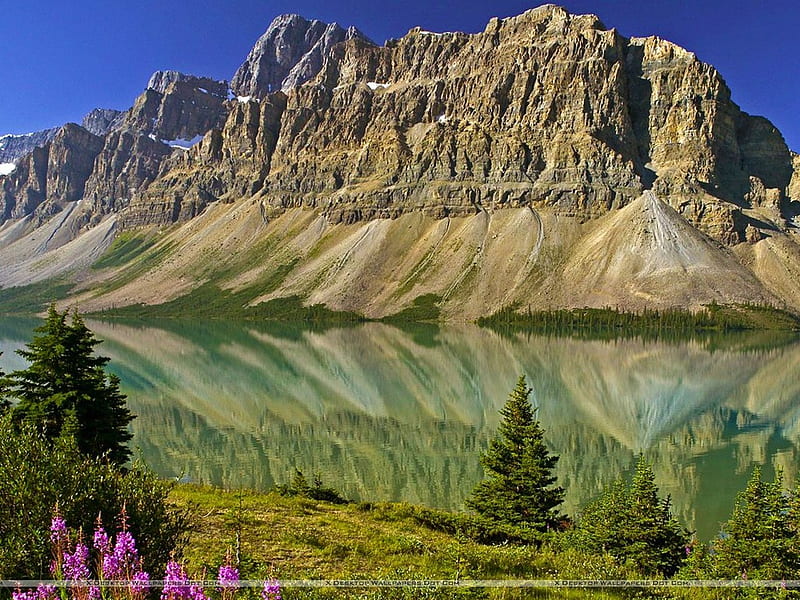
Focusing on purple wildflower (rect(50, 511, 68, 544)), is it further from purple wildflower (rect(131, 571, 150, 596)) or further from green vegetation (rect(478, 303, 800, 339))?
green vegetation (rect(478, 303, 800, 339))

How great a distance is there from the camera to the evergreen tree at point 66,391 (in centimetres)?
Result: 1791

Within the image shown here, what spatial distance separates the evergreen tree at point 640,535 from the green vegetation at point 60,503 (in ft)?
42.3

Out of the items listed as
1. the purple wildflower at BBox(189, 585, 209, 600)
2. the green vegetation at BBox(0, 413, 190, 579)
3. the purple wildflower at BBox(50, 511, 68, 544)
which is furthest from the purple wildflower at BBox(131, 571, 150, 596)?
the green vegetation at BBox(0, 413, 190, 579)

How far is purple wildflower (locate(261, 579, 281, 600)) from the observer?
4671mm

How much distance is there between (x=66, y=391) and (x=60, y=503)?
14.0 meters

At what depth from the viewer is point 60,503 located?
665 cm

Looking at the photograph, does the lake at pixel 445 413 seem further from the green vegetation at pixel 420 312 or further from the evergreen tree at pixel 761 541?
the green vegetation at pixel 420 312

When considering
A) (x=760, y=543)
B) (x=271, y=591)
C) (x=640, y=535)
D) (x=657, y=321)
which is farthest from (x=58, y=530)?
(x=657, y=321)

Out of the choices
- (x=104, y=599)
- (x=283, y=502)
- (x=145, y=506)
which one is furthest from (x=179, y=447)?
(x=104, y=599)

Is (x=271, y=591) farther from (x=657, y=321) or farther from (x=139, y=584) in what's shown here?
(x=657, y=321)

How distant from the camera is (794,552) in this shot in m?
13.1

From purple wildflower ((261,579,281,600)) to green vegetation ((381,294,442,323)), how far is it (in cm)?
16183

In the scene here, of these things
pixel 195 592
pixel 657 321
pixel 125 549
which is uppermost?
pixel 657 321

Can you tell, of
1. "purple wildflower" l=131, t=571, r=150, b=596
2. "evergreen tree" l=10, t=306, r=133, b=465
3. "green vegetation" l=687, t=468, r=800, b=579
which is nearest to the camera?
"purple wildflower" l=131, t=571, r=150, b=596
